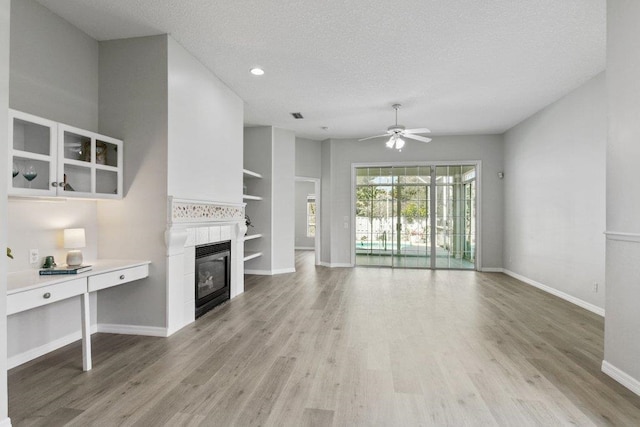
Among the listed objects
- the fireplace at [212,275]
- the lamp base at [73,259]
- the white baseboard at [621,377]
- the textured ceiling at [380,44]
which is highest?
the textured ceiling at [380,44]

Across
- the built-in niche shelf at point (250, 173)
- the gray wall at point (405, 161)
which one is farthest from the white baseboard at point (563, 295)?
the built-in niche shelf at point (250, 173)

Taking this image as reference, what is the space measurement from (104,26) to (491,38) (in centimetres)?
386

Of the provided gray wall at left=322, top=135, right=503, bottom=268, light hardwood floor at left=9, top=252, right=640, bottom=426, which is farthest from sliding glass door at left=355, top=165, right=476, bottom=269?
light hardwood floor at left=9, top=252, right=640, bottom=426

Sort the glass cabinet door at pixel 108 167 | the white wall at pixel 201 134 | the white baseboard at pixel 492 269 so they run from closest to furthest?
the glass cabinet door at pixel 108 167, the white wall at pixel 201 134, the white baseboard at pixel 492 269

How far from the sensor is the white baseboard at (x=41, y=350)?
2.70m

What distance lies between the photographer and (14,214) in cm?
271

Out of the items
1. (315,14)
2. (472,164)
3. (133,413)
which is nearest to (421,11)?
(315,14)

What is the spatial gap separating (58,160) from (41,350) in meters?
1.66

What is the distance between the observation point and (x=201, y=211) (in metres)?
4.00

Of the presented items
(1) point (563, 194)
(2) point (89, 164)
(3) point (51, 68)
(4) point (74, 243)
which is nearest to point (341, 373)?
(4) point (74, 243)

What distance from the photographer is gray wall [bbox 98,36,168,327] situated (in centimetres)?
344

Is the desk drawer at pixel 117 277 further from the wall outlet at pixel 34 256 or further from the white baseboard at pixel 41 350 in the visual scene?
the white baseboard at pixel 41 350

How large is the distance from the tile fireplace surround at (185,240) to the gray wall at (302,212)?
783 cm

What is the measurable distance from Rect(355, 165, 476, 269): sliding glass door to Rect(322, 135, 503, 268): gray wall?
22 cm
